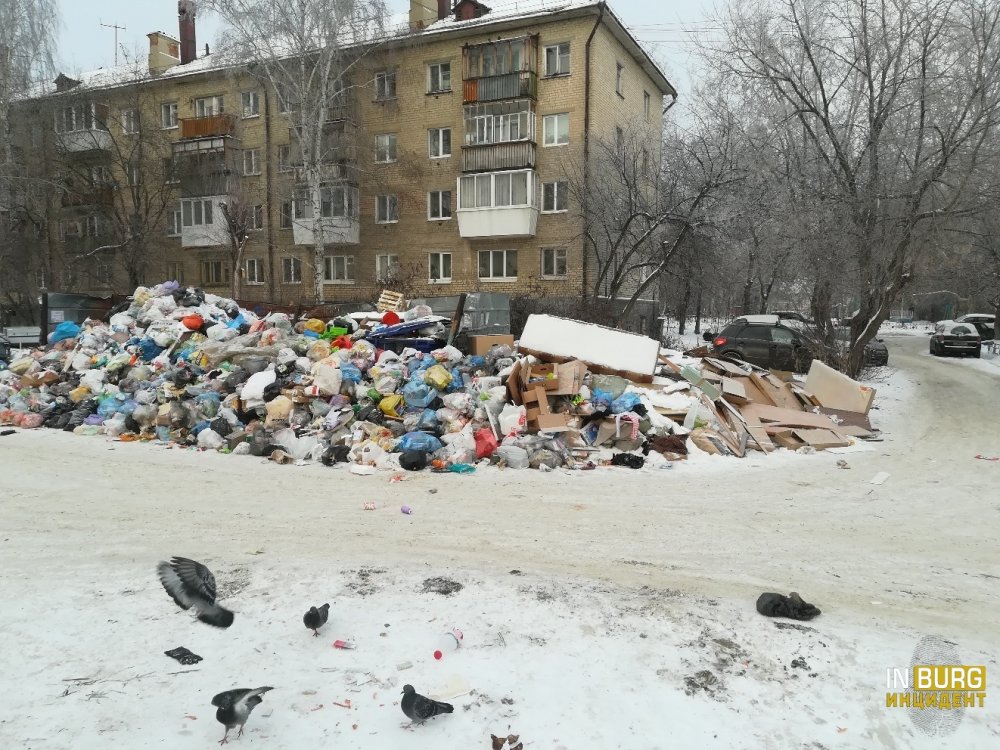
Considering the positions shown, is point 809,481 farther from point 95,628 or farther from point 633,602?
point 95,628

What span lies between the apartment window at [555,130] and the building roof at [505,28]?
3.43 metres

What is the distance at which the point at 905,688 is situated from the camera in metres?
2.78

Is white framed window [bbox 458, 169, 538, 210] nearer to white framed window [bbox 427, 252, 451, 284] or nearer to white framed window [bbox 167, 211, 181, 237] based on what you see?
white framed window [bbox 427, 252, 451, 284]

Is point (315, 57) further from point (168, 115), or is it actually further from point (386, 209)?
point (168, 115)

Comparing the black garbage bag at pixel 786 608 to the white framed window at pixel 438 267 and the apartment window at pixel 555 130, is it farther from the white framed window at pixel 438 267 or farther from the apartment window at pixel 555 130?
the white framed window at pixel 438 267

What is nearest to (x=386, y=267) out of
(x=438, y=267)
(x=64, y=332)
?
(x=438, y=267)

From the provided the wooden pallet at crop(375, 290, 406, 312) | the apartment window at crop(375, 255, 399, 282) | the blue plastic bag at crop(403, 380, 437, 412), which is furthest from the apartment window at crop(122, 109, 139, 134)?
the blue plastic bag at crop(403, 380, 437, 412)

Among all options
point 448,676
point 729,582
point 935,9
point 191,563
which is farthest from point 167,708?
point 935,9

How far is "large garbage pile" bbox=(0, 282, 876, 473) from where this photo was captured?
7.36 metres

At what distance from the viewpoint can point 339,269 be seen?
26234mm

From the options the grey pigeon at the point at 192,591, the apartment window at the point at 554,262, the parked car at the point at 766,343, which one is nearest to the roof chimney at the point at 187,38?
the apartment window at the point at 554,262

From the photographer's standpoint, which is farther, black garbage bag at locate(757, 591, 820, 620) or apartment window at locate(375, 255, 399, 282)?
apartment window at locate(375, 255, 399, 282)

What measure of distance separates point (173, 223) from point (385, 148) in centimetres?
1202

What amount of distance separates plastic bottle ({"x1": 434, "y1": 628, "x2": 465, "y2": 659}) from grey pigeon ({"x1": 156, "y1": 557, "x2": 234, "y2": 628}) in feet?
3.28
